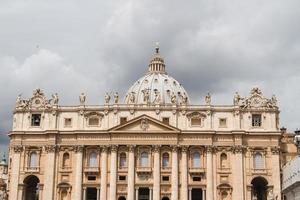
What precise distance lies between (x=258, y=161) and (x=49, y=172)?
30465mm

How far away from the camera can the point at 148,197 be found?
80.8 meters

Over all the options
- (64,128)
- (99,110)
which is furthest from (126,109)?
(64,128)

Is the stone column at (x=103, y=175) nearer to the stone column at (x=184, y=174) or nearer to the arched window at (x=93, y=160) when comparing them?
the arched window at (x=93, y=160)

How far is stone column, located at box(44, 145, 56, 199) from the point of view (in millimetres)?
80938

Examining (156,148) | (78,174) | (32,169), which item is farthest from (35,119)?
(156,148)

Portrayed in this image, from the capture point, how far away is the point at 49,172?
81.6m

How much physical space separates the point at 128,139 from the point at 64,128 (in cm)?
1006

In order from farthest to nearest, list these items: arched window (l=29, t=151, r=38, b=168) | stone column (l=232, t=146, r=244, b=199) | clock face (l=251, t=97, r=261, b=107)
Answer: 1. clock face (l=251, t=97, r=261, b=107)
2. arched window (l=29, t=151, r=38, b=168)
3. stone column (l=232, t=146, r=244, b=199)

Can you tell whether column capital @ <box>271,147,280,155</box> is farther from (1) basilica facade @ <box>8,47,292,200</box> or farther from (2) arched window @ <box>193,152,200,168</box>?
(2) arched window @ <box>193,152,200,168</box>

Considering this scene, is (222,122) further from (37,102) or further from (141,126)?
(37,102)

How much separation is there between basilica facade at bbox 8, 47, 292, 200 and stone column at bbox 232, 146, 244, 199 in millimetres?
142

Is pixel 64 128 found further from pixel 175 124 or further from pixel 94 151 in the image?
pixel 175 124

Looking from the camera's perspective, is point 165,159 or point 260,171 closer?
point 260,171

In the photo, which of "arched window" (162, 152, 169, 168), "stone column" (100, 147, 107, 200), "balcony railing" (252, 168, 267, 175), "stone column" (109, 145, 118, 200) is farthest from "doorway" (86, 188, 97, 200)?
"balcony railing" (252, 168, 267, 175)
